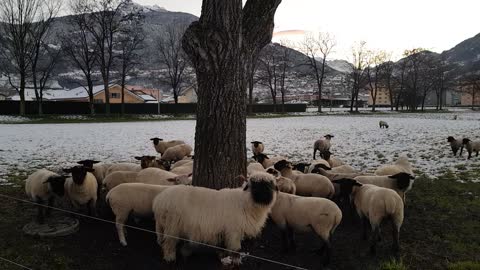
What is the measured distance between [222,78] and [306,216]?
8.37ft

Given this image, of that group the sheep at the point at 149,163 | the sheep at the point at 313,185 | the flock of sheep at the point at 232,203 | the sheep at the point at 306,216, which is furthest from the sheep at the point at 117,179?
the sheep at the point at 313,185

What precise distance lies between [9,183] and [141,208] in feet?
19.6

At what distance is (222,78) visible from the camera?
5832mm

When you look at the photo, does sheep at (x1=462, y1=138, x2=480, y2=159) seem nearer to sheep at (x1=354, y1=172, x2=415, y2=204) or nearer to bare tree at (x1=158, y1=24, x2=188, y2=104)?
sheep at (x1=354, y1=172, x2=415, y2=204)

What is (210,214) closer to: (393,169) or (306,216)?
(306,216)

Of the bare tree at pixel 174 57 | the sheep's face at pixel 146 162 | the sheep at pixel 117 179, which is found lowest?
the sheep at pixel 117 179

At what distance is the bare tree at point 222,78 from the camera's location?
5.75 meters

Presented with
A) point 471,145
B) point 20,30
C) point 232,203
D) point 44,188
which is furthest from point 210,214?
point 20,30

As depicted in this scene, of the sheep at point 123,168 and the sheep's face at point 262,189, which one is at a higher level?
the sheep's face at point 262,189

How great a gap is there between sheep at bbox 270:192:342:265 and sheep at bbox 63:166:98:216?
139 inches

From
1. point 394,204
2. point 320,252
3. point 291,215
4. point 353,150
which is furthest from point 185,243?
point 353,150

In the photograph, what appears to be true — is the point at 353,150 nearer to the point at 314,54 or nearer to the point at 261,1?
the point at 261,1

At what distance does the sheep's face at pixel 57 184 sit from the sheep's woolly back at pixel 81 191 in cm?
14

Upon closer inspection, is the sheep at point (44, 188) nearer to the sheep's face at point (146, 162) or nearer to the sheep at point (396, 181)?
the sheep's face at point (146, 162)
